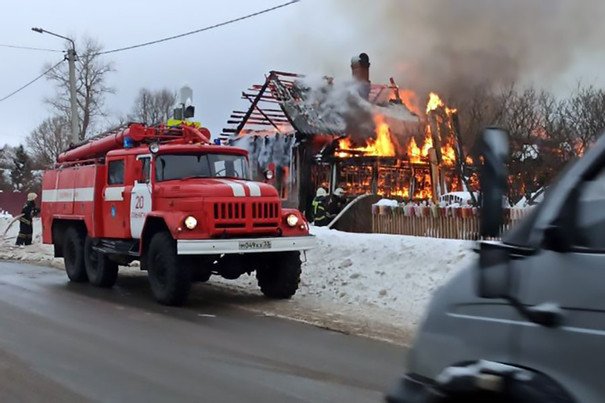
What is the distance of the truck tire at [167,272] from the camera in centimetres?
952

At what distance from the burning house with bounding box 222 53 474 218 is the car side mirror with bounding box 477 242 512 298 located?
19.0 metres

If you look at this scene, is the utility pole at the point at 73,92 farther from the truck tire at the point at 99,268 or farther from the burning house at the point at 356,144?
the truck tire at the point at 99,268

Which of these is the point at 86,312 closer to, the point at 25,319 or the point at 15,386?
the point at 25,319

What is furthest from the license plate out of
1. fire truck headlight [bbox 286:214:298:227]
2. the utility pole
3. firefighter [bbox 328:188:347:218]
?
the utility pole

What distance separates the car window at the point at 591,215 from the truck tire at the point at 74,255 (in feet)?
38.2

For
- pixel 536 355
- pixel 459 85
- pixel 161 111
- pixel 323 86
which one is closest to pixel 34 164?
pixel 161 111

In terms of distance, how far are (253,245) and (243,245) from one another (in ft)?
0.52

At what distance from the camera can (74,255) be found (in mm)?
12984

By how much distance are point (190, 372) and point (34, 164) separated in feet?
255

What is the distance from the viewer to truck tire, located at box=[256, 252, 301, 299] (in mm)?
10273

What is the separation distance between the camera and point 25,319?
27.9ft

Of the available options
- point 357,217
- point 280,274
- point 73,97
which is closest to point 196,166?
point 280,274

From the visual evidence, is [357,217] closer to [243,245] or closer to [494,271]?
[243,245]

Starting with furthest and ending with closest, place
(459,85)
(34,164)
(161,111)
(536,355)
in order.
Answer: (34,164) → (161,111) → (459,85) → (536,355)
